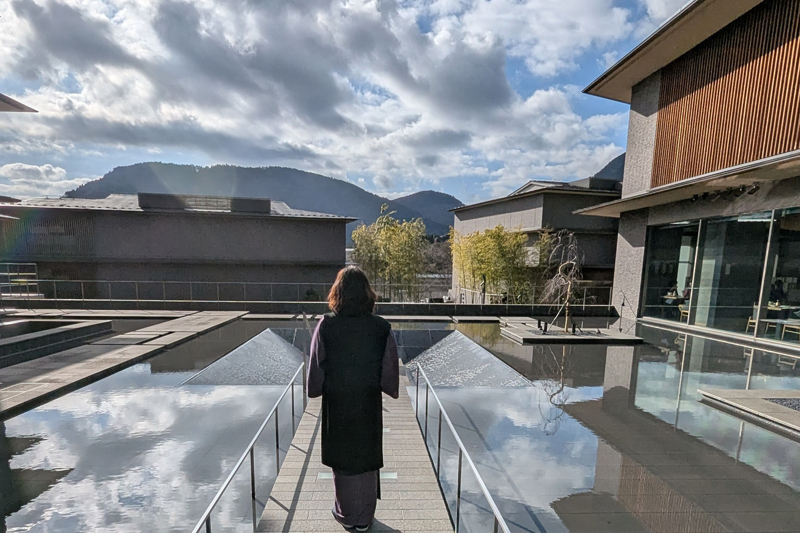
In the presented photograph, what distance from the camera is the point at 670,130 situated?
8.76 metres

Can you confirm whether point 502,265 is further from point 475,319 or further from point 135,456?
point 135,456

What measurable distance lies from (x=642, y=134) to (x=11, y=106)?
15099 mm

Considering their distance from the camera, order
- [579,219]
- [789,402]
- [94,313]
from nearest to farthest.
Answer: [789,402] → [94,313] → [579,219]

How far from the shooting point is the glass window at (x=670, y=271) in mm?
8797

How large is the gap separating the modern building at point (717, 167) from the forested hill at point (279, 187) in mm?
61750

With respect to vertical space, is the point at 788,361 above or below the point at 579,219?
below

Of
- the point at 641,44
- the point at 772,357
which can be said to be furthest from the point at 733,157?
the point at 772,357

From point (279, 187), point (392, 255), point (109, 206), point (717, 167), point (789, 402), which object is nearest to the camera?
point (789, 402)

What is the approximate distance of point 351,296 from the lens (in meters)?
1.73

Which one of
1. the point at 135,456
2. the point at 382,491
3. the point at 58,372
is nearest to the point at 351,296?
the point at 382,491

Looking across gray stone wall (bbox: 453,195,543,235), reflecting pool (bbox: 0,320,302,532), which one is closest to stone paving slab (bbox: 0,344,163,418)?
reflecting pool (bbox: 0,320,302,532)

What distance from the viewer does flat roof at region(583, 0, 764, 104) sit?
666 cm

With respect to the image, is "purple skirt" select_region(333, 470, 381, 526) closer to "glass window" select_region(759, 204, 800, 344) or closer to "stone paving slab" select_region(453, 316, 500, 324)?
"stone paving slab" select_region(453, 316, 500, 324)

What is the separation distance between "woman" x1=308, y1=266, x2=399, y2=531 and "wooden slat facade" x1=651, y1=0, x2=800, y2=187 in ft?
28.6
